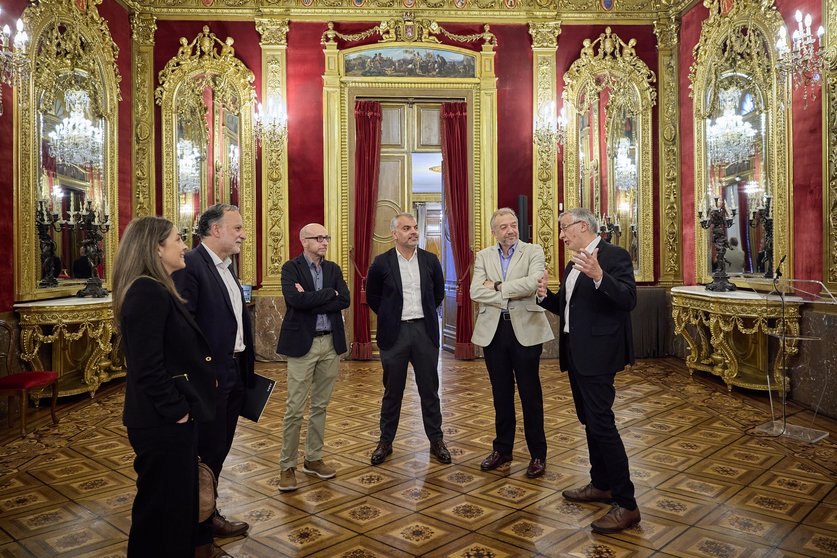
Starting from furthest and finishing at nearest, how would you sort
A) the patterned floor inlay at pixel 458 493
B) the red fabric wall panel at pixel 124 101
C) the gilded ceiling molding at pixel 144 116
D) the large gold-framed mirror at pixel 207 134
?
the large gold-framed mirror at pixel 207 134 → the gilded ceiling molding at pixel 144 116 → the red fabric wall panel at pixel 124 101 → the patterned floor inlay at pixel 458 493

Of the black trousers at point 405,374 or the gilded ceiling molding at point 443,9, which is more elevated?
the gilded ceiling molding at point 443,9

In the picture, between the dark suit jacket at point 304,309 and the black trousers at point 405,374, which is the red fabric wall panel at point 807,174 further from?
the dark suit jacket at point 304,309

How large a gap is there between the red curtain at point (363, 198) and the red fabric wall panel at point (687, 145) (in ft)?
12.7

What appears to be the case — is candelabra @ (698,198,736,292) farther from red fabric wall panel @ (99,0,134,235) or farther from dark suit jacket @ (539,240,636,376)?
red fabric wall panel @ (99,0,134,235)

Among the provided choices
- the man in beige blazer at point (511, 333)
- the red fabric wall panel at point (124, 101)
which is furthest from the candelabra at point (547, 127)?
the red fabric wall panel at point (124, 101)

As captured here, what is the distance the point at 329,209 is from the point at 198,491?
601 cm

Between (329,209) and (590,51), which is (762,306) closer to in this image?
(590,51)

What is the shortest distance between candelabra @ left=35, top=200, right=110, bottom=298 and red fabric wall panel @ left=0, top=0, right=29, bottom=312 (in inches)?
13.6

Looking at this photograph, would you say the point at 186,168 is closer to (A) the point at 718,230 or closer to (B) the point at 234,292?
(B) the point at 234,292

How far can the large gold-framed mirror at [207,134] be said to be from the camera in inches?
314

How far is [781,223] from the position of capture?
6.08 m

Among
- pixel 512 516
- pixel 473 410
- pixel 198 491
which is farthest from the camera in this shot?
pixel 473 410

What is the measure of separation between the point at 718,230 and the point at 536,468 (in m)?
4.18

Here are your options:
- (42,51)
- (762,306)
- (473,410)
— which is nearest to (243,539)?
(473,410)
